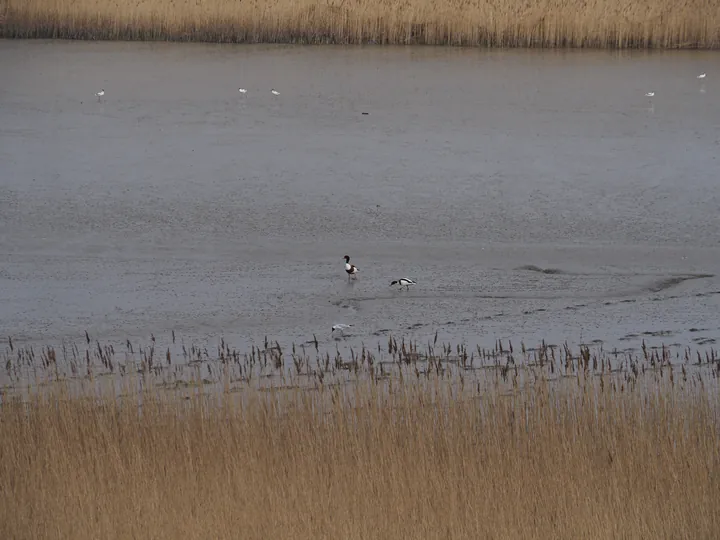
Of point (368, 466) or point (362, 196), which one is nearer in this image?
point (368, 466)

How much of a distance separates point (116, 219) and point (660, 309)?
13.9 feet

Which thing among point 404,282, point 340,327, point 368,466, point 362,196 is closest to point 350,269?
point 404,282

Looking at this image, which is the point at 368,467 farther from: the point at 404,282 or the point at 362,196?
the point at 362,196

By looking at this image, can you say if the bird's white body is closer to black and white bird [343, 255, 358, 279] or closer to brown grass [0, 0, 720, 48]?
black and white bird [343, 255, 358, 279]

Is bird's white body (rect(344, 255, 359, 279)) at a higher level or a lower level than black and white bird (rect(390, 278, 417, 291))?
higher

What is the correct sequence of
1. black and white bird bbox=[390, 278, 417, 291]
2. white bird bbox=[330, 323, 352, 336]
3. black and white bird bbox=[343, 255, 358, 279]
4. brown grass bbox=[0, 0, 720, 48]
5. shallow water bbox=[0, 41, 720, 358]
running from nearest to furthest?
1. white bird bbox=[330, 323, 352, 336]
2. shallow water bbox=[0, 41, 720, 358]
3. black and white bird bbox=[390, 278, 417, 291]
4. black and white bird bbox=[343, 255, 358, 279]
5. brown grass bbox=[0, 0, 720, 48]

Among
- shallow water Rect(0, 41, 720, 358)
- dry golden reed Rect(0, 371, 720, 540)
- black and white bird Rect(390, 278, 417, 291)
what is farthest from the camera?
black and white bird Rect(390, 278, 417, 291)

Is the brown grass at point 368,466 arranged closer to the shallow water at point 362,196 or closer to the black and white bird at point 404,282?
the shallow water at point 362,196

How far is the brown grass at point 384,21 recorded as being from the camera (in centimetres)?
1675

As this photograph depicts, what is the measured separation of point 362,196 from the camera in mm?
9836

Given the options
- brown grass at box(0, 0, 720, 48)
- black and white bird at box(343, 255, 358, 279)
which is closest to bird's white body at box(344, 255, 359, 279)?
black and white bird at box(343, 255, 358, 279)

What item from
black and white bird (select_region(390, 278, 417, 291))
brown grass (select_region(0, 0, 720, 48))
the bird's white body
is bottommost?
black and white bird (select_region(390, 278, 417, 291))

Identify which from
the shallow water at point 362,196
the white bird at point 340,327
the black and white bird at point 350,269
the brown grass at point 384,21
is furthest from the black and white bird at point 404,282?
the brown grass at point 384,21

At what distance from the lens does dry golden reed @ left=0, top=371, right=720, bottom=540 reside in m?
3.81
